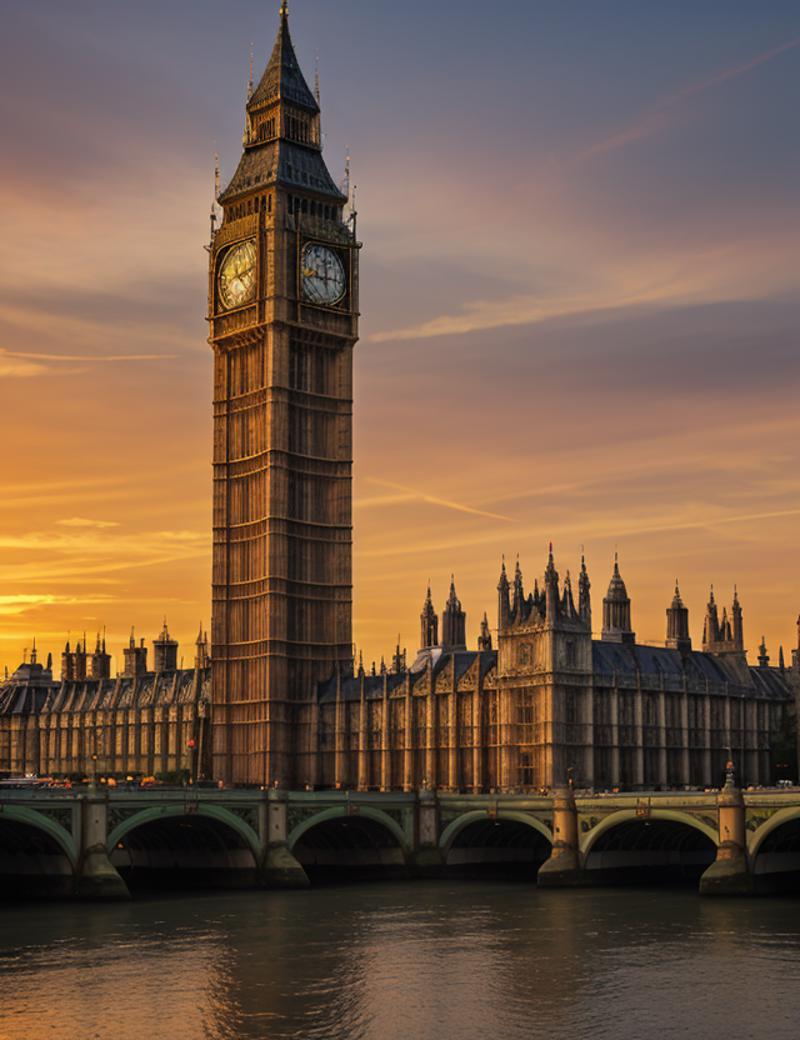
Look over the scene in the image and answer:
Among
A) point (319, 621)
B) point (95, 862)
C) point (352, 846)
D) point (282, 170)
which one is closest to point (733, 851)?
point (352, 846)

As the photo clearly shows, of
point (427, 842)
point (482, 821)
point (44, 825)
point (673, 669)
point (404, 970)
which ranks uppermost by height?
point (673, 669)

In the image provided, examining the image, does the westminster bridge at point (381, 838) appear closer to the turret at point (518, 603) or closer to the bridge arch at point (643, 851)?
the bridge arch at point (643, 851)

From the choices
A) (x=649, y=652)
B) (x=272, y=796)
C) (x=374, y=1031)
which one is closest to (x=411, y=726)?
(x=649, y=652)

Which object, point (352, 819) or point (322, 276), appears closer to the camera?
point (352, 819)

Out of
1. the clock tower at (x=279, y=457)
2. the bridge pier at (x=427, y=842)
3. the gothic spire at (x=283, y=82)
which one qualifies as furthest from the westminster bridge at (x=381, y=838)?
the gothic spire at (x=283, y=82)

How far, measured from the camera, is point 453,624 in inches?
7219

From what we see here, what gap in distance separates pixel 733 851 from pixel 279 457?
67.7m

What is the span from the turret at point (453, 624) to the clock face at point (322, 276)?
148 feet

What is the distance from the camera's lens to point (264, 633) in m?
146

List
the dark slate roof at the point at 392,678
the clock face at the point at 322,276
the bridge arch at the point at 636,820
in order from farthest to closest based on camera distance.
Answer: the clock face at the point at 322,276, the dark slate roof at the point at 392,678, the bridge arch at the point at 636,820

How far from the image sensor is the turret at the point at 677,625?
156 meters

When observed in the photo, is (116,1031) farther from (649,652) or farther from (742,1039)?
(649,652)

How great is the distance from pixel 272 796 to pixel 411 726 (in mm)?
31388

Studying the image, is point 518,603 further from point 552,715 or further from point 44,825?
point 44,825
